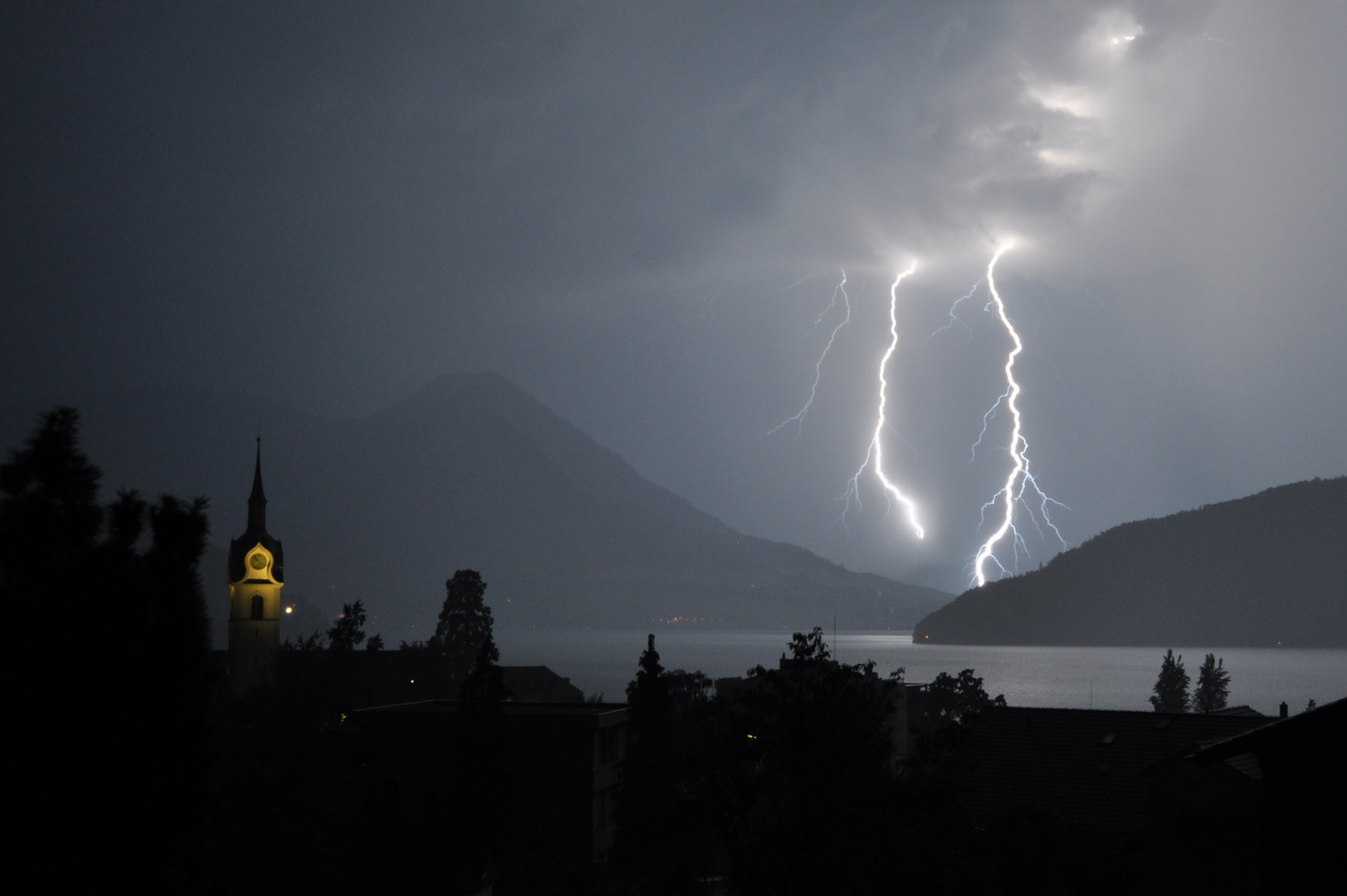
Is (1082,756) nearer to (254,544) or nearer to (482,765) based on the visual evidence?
(482,765)

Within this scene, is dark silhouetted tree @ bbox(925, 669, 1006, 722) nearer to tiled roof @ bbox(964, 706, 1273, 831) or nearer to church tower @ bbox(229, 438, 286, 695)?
tiled roof @ bbox(964, 706, 1273, 831)

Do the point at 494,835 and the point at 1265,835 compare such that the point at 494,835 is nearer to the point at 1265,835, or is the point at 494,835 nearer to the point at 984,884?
the point at 984,884

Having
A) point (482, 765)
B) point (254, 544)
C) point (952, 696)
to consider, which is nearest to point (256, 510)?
point (254, 544)

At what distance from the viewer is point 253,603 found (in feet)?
240

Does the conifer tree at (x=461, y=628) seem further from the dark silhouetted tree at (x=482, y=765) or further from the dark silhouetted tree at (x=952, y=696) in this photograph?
the dark silhouetted tree at (x=482, y=765)

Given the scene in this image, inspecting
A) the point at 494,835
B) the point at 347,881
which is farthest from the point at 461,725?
the point at 347,881

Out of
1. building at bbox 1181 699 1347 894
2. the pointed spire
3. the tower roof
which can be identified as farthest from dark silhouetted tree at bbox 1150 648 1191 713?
building at bbox 1181 699 1347 894

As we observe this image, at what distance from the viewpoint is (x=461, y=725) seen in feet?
116

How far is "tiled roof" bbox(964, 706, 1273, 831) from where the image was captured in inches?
992

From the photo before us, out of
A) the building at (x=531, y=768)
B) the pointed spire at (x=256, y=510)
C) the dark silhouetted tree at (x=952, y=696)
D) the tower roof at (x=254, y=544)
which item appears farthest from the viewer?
the pointed spire at (x=256, y=510)

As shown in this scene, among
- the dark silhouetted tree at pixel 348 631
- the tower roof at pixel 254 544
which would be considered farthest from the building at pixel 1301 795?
the tower roof at pixel 254 544

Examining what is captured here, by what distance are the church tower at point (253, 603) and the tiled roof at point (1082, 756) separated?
178 ft

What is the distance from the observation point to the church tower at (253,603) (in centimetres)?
7125

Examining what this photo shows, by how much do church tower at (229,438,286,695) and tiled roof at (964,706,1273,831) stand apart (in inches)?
2130
